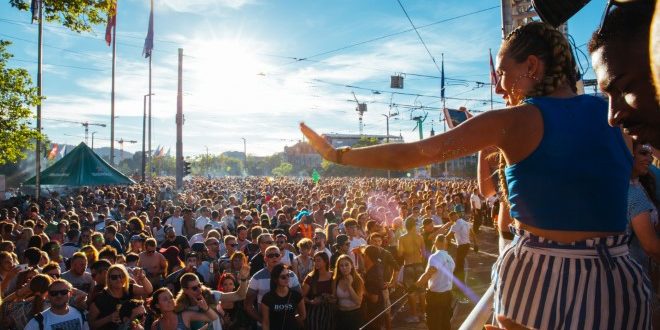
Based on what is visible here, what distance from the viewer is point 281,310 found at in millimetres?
6496

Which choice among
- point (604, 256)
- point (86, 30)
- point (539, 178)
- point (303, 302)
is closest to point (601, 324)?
point (604, 256)

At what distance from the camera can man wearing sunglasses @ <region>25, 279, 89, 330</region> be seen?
17.3 feet

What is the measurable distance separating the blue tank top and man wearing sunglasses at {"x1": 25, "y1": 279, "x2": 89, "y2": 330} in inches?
215

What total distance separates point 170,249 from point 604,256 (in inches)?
333

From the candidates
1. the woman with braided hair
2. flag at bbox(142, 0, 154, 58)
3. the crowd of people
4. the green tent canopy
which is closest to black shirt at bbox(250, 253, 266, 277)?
the crowd of people

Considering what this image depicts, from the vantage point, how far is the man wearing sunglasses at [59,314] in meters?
5.26

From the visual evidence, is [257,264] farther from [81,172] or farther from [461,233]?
[81,172]

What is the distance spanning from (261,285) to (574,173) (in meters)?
6.00

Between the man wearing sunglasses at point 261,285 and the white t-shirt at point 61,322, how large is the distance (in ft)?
6.90

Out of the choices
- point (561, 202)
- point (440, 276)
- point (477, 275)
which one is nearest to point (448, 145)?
point (561, 202)

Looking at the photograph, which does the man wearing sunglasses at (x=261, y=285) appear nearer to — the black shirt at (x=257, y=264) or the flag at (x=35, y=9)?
the black shirt at (x=257, y=264)

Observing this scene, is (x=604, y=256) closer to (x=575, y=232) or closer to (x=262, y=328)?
(x=575, y=232)

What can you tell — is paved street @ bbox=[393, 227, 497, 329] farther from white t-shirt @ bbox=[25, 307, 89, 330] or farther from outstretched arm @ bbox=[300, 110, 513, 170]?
outstretched arm @ bbox=[300, 110, 513, 170]

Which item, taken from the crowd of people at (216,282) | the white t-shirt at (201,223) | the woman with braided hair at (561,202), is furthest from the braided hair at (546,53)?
the white t-shirt at (201,223)
